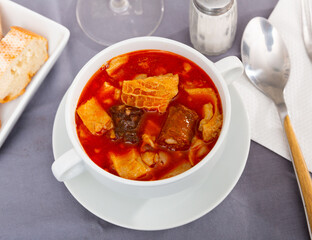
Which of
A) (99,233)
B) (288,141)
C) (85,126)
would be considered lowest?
(99,233)

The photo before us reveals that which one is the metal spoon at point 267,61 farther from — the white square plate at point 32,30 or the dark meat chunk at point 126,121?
the white square plate at point 32,30

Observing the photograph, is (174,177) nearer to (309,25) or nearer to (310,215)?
(310,215)

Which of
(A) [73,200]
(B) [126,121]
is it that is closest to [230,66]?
(B) [126,121]

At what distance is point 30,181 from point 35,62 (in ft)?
1.58

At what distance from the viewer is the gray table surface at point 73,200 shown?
1.47 m

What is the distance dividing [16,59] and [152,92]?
0.67 meters

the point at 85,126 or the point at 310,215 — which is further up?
the point at 85,126

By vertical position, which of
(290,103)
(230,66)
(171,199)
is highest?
(230,66)

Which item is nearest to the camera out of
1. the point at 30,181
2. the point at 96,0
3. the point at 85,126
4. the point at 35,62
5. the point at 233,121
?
the point at 85,126

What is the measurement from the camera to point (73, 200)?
1538 millimetres

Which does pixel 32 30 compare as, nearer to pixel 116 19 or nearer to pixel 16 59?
pixel 16 59

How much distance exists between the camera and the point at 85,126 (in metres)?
1.30

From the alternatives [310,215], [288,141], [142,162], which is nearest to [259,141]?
[288,141]

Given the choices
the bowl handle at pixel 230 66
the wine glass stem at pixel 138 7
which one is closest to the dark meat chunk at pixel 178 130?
the bowl handle at pixel 230 66
